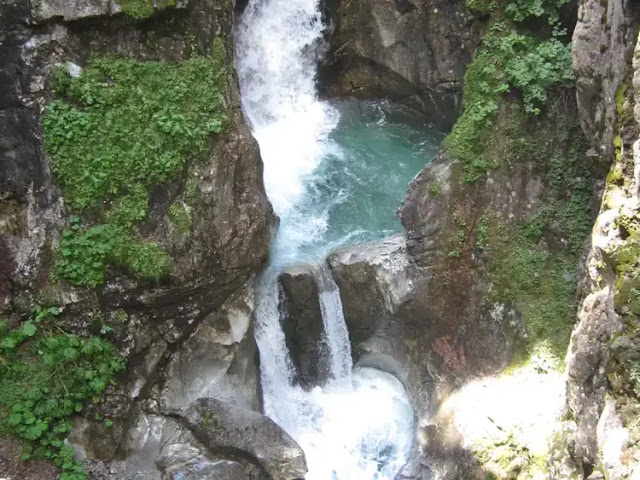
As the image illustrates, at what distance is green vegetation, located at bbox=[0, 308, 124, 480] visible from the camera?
8.31 m

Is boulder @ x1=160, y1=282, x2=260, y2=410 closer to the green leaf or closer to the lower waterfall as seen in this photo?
the lower waterfall

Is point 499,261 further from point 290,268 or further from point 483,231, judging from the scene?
point 290,268

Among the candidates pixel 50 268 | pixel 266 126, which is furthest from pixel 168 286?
pixel 266 126

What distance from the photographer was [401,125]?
15469 mm

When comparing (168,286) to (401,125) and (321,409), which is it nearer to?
(321,409)

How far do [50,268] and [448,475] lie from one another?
7.57m

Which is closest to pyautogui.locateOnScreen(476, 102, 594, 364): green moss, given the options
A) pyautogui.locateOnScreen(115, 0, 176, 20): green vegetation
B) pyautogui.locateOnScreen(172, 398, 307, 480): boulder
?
pyautogui.locateOnScreen(172, 398, 307, 480): boulder

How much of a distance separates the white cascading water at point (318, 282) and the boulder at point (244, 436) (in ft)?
5.72

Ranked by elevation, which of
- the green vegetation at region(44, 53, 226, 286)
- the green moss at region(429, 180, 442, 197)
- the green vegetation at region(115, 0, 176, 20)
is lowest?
the green moss at region(429, 180, 442, 197)

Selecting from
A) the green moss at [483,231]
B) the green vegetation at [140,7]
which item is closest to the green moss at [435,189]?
the green moss at [483,231]

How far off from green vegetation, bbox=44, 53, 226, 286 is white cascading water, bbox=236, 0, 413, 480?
2.97 meters

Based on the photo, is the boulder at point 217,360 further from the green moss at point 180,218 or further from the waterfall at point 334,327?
the green moss at point 180,218

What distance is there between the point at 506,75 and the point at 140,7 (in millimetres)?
7071

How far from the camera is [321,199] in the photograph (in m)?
13.3
